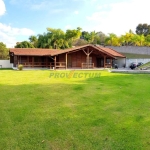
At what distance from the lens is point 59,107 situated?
18.1ft

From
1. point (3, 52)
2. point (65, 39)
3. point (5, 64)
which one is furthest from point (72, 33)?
point (5, 64)

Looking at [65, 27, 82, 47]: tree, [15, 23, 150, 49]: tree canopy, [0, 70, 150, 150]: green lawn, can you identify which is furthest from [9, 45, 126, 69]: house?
[0, 70, 150, 150]: green lawn

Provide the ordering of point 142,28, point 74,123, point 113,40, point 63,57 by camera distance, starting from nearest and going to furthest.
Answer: point 74,123, point 63,57, point 113,40, point 142,28

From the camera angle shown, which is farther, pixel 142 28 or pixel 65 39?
pixel 142 28

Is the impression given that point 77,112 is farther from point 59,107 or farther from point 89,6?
point 89,6

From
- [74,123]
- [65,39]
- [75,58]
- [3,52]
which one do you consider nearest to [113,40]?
[65,39]

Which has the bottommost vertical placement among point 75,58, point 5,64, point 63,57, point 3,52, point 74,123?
point 74,123

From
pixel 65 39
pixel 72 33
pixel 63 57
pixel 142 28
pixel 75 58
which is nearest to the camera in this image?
pixel 63 57

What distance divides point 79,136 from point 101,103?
2.39 m

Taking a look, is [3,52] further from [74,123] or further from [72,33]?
[74,123]

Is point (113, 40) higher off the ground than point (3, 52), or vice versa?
point (113, 40)

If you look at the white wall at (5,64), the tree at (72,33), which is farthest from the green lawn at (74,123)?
the tree at (72,33)

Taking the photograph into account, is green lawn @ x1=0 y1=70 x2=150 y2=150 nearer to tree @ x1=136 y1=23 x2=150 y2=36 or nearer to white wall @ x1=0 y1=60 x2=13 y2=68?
white wall @ x1=0 y1=60 x2=13 y2=68

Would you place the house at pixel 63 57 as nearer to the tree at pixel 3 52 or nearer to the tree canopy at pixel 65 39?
the tree at pixel 3 52
